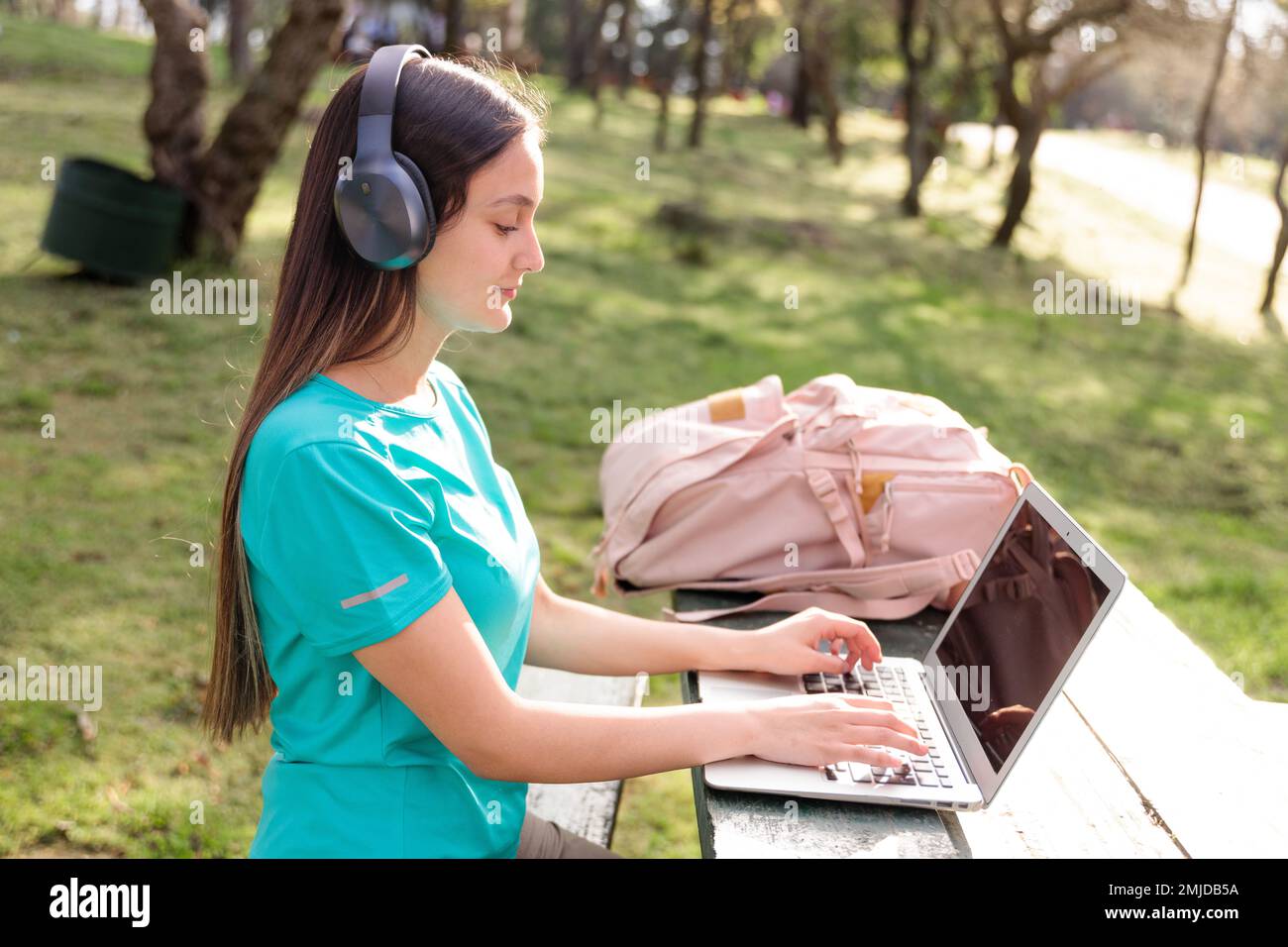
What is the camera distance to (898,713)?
1.99 meters

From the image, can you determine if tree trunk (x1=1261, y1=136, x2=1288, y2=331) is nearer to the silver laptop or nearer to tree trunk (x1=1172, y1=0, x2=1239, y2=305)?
tree trunk (x1=1172, y1=0, x2=1239, y2=305)

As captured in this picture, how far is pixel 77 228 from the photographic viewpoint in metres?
7.34

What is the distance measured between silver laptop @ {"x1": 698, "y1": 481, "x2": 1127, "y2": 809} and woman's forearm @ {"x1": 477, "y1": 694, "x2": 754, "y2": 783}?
49 millimetres

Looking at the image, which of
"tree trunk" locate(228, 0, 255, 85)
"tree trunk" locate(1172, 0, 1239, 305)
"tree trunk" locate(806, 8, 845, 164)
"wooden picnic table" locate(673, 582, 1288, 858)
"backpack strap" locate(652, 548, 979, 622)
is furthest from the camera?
"tree trunk" locate(806, 8, 845, 164)

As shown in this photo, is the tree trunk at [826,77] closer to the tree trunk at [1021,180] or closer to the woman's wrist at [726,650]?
the tree trunk at [1021,180]

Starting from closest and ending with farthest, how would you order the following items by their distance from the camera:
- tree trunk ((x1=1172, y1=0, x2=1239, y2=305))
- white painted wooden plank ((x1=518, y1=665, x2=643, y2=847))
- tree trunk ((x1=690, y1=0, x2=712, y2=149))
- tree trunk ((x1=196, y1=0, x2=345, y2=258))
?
white painted wooden plank ((x1=518, y1=665, x2=643, y2=847)) → tree trunk ((x1=196, y1=0, x2=345, y2=258)) → tree trunk ((x1=1172, y1=0, x2=1239, y2=305)) → tree trunk ((x1=690, y1=0, x2=712, y2=149))

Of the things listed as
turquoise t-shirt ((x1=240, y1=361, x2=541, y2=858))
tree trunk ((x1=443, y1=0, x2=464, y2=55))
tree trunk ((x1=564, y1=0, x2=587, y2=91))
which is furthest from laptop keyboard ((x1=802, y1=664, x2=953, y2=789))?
tree trunk ((x1=564, y1=0, x2=587, y2=91))

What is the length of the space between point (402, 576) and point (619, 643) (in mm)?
712

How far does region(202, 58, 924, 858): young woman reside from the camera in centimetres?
157

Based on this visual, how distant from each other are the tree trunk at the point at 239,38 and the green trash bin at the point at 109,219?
11216 millimetres

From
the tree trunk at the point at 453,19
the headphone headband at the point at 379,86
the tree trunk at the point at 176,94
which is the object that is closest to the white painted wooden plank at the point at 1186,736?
the headphone headband at the point at 379,86

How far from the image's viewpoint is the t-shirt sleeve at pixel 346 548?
5.06 ft

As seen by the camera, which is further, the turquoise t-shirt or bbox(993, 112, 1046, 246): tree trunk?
bbox(993, 112, 1046, 246): tree trunk
